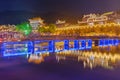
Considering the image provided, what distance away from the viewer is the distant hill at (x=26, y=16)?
1441cm

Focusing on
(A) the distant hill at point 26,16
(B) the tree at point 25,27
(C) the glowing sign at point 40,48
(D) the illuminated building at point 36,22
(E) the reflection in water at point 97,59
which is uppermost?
(A) the distant hill at point 26,16

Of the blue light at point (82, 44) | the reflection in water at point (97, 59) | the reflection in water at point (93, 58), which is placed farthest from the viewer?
the blue light at point (82, 44)

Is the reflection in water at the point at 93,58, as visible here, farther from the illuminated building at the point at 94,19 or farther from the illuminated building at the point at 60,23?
the illuminated building at the point at 60,23

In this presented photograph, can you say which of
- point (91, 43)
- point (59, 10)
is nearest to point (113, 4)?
point (59, 10)

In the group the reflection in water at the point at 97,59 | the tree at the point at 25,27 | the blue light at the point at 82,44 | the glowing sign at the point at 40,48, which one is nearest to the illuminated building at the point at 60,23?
the tree at the point at 25,27

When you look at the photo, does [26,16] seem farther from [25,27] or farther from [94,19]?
[94,19]

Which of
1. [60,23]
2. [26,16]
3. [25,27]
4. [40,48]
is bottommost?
[40,48]

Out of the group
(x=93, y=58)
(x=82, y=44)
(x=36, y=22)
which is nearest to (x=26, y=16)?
(x=36, y=22)

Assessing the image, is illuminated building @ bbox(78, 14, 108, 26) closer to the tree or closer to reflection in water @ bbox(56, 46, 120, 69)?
the tree

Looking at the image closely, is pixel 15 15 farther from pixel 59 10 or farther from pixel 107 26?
pixel 107 26

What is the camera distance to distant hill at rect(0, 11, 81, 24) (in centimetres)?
1441

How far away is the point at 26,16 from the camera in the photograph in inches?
593

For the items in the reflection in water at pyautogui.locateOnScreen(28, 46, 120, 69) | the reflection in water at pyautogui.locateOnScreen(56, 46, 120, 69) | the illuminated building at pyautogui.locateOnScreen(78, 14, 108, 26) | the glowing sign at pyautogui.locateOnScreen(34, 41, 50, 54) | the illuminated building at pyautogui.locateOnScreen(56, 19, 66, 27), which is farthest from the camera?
the illuminated building at pyautogui.locateOnScreen(56, 19, 66, 27)

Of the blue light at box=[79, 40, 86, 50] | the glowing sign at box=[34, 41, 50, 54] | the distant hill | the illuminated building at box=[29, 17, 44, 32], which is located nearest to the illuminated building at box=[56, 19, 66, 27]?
the distant hill
